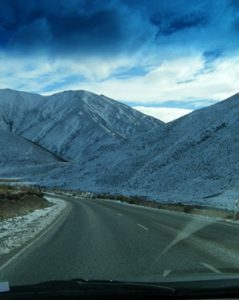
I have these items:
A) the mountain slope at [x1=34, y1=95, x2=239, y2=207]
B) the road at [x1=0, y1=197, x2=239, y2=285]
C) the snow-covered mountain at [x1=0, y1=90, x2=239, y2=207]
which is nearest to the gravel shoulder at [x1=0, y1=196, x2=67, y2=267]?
the road at [x1=0, y1=197, x2=239, y2=285]

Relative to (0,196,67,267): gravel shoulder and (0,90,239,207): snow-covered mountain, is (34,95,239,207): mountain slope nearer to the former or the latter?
(0,90,239,207): snow-covered mountain

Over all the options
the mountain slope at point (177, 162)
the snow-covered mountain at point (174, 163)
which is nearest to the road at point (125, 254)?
the mountain slope at point (177, 162)

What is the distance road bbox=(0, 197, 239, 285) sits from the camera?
9648mm

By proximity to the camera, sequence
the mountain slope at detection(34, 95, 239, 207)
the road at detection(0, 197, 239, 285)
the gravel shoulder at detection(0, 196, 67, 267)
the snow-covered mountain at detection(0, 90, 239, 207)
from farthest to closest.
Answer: the snow-covered mountain at detection(0, 90, 239, 207), the mountain slope at detection(34, 95, 239, 207), the gravel shoulder at detection(0, 196, 67, 267), the road at detection(0, 197, 239, 285)

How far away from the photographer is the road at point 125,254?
31.7 ft

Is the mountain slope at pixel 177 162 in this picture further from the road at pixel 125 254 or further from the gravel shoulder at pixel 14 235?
the road at pixel 125 254

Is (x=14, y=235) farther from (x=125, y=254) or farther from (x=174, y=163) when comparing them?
(x=174, y=163)

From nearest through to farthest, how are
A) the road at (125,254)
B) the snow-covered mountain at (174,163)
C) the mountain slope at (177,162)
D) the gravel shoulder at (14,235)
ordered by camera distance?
the road at (125,254)
the gravel shoulder at (14,235)
the mountain slope at (177,162)
the snow-covered mountain at (174,163)

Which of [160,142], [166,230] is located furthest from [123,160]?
[166,230]

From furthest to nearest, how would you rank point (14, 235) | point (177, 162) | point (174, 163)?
point (174, 163) → point (177, 162) → point (14, 235)

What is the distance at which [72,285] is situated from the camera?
5.72 meters

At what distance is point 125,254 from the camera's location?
40.1 ft

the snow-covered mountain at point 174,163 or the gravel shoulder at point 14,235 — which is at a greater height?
the snow-covered mountain at point 174,163

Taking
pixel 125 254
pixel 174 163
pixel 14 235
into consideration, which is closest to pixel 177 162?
pixel 174 163
